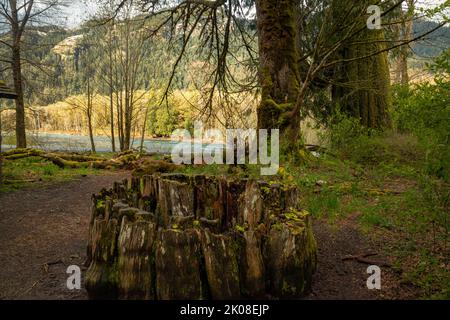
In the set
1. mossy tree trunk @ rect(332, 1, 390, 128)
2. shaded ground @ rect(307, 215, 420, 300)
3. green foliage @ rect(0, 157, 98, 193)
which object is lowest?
shaded ground @ rect(307, 215, 420, 300)

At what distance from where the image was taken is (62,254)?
3850 millimetres

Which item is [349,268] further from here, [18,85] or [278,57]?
[18,85]

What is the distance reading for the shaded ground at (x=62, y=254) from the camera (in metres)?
2.81

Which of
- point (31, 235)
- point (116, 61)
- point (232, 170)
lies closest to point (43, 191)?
point (31, 235)

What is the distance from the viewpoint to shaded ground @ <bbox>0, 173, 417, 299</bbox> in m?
2.81

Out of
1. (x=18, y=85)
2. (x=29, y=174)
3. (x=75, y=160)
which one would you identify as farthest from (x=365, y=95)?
(x=18, y=85)

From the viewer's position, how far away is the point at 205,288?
2.58m

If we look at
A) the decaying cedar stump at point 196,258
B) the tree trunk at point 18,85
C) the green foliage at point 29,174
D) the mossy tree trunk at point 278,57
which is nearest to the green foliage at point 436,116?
the decaying cedar stump at point 196,258

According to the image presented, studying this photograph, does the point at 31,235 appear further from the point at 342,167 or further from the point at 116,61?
the point at 116,61

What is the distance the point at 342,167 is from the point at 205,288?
5.17m

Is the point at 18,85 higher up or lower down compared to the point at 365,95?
higher up

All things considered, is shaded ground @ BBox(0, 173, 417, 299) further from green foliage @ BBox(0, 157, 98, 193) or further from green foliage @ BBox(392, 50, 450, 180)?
green foliage @ BBox(0, 157, 98, 193)

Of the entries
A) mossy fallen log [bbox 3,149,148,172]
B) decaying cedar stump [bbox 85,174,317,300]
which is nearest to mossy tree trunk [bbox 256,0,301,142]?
decaying cedar stump [bbox 85,174,317,300]
